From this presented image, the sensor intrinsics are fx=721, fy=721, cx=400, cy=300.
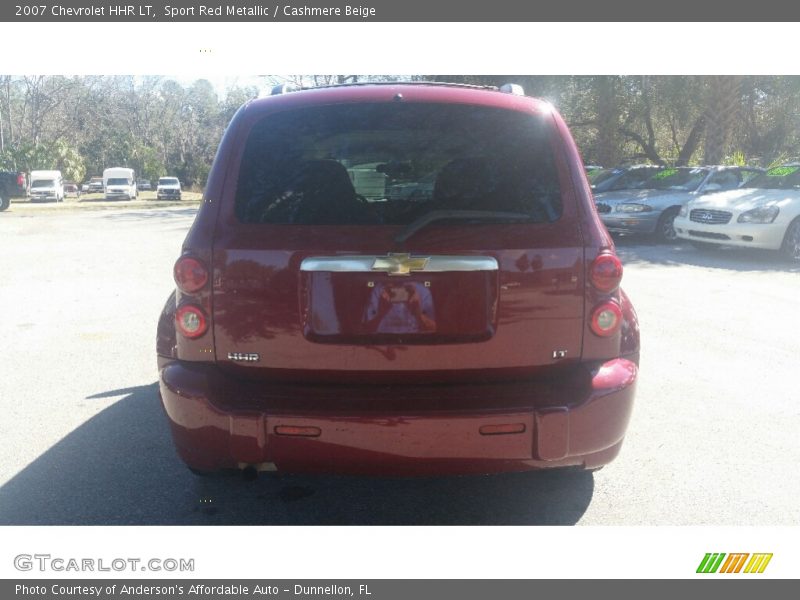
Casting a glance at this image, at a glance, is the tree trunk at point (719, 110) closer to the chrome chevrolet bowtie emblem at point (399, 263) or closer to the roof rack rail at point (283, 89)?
the roof rack rail at point (283, 89)

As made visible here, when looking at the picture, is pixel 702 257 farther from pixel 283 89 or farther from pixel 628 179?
pixel 283 89

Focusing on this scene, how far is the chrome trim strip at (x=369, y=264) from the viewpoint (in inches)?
107

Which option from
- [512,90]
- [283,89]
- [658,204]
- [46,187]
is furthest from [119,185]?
[512,90]

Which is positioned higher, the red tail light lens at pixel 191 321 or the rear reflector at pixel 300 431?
the red tail light lens at pixel 191 321

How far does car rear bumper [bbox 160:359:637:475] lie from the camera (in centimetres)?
267

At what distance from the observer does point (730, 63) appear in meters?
5.69

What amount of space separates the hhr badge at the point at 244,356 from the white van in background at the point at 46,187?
146 feet

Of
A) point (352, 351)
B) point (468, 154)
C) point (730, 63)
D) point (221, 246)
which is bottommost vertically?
point (352, 351)

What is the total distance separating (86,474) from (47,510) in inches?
16.0

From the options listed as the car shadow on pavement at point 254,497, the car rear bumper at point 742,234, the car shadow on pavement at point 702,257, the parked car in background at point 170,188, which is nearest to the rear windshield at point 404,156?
the car shadow on pavement at point 254,497

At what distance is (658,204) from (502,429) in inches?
525

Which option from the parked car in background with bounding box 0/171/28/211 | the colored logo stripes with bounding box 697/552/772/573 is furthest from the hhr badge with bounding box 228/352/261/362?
the parked car in background with bounding box 0/171/28/211
